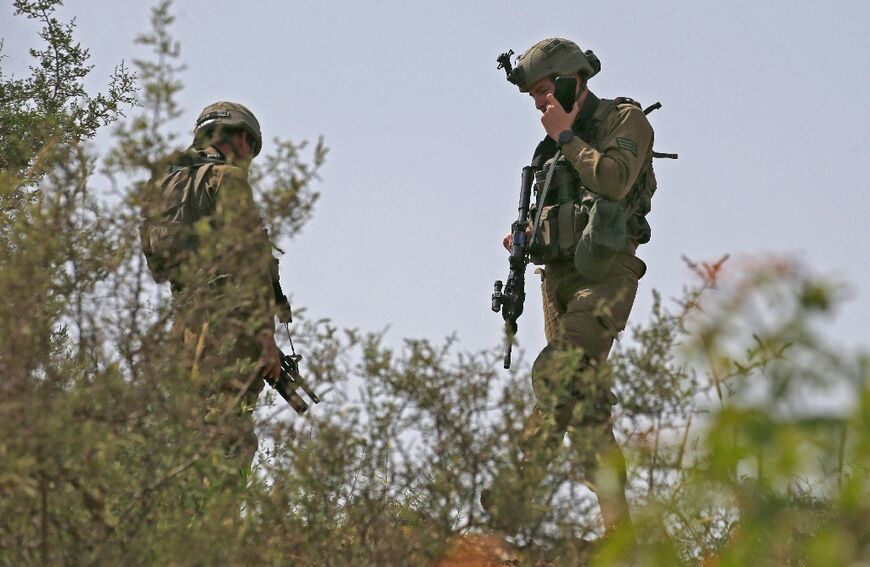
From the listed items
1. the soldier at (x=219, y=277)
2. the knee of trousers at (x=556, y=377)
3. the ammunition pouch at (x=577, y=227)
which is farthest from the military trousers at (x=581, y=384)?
the soldier at (x=219, y=277)

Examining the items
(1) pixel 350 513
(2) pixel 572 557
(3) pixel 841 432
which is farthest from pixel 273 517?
(3) pixel 841 432

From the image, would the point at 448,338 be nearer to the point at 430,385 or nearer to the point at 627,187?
the point at 430,385

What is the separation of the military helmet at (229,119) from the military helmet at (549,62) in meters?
1.20

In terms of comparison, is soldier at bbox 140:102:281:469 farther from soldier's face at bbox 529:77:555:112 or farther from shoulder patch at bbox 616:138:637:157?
soldier's face at bbox 529:77:555:112

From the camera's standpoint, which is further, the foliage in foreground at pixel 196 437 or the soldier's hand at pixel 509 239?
the soldier's hand at pixel 509 239

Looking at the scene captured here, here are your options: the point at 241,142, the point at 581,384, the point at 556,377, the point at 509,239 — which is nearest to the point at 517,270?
the point at 509,239

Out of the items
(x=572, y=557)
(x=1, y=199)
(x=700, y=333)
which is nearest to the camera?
(x=700, y=333)

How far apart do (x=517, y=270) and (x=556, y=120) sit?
70cm

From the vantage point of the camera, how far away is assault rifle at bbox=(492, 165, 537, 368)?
242 inches

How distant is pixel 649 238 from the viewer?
20.0 feet

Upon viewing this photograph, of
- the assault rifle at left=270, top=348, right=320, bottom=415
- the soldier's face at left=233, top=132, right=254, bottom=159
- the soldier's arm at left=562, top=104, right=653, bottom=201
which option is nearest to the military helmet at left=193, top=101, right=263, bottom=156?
the soldier's face at left=233, top=132, right=254, bottom=159

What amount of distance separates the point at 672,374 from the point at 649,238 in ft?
8.42

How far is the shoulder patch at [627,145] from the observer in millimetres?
5824

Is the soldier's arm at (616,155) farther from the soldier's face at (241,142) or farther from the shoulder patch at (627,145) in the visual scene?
the soldier's face at (241,142)
